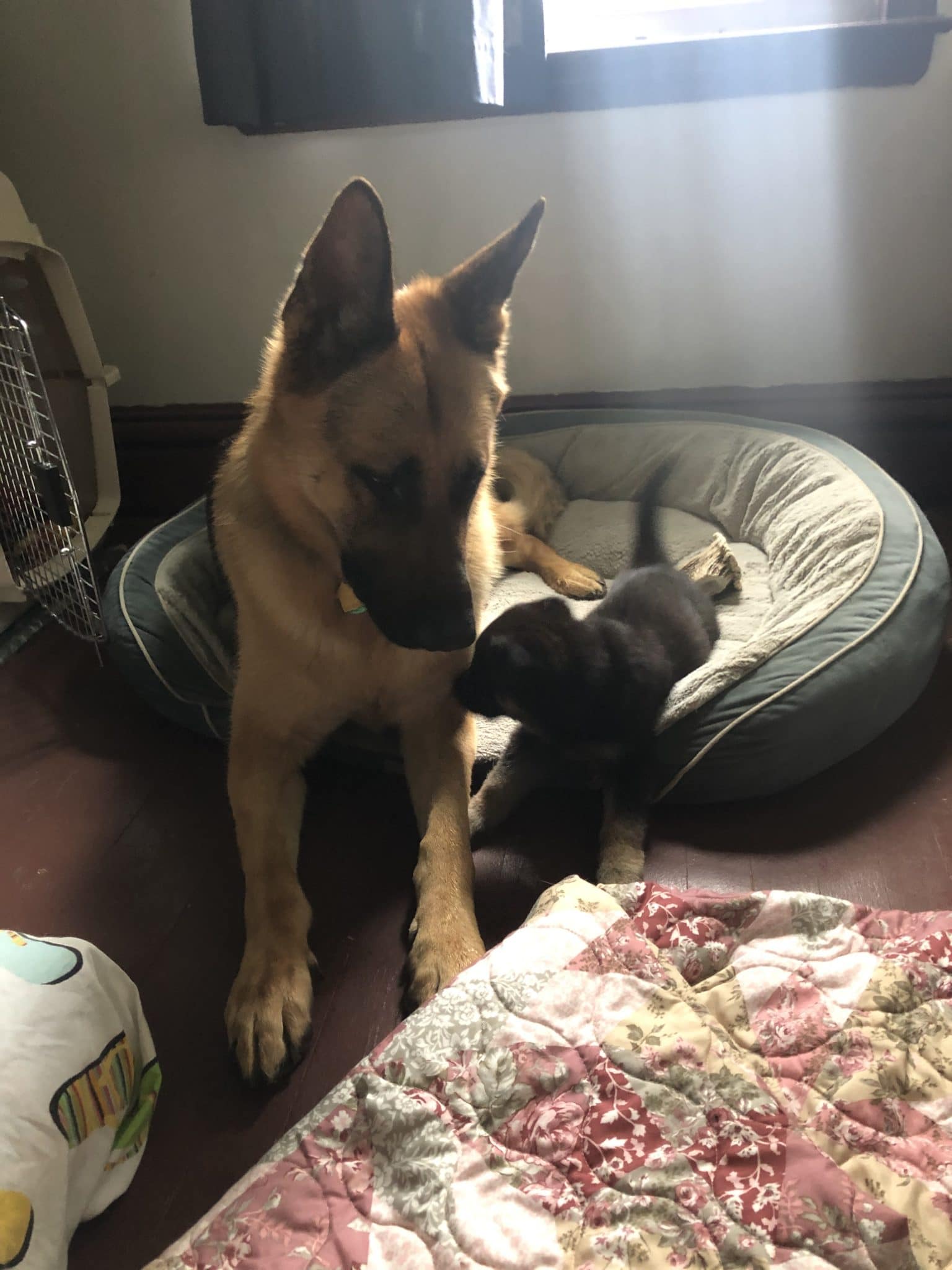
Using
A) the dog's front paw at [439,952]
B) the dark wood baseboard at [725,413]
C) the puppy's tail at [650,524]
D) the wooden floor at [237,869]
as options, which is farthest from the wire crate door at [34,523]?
the puppy's tail at [650,524]

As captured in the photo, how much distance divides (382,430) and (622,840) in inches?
33.4

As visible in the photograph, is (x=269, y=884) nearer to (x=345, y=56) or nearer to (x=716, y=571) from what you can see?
(x=716, y=571)

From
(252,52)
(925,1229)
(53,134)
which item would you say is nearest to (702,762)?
(925,1229)

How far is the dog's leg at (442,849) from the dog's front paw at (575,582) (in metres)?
0.73

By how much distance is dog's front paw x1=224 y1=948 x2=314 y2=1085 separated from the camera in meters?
1.21

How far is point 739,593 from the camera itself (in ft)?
7.36

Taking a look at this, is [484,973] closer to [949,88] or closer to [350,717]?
[350,717]

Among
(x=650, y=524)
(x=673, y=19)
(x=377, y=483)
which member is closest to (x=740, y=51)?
(x=673, y=19)

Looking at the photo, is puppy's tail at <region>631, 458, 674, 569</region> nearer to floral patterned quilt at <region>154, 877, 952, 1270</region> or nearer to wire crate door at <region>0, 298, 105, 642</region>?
floral patterned quilt at <region>154, 877, 952, 1270</region>

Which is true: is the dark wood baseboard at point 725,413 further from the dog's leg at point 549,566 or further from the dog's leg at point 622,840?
the dog's leg at point 622,840

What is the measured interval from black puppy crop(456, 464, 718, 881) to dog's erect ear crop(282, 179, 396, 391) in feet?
1.90

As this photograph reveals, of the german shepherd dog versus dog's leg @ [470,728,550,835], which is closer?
the german shepherd dog

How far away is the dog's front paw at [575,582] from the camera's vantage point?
7.73ft

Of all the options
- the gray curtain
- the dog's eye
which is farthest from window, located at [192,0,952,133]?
the dog's eye
